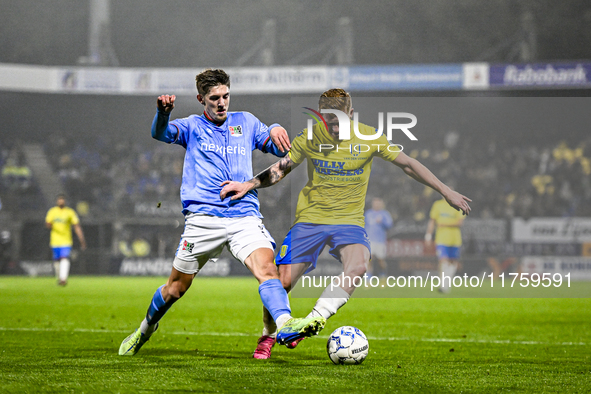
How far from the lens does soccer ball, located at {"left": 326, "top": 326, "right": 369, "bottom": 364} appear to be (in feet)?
16.7

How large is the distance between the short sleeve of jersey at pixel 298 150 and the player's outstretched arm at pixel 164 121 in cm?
103

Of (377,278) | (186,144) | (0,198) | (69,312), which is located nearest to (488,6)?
(377,278)

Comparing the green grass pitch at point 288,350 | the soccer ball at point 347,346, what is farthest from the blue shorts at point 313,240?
the soccer ball at point 347,346

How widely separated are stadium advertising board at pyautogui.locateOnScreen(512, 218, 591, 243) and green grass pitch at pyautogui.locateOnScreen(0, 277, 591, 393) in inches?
353

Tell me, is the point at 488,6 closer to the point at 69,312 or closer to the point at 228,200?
the point at 69,312

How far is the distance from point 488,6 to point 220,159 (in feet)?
86.1

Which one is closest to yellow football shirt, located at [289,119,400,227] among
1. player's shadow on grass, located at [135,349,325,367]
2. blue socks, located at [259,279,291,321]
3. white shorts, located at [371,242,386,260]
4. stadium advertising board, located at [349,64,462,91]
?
player's shadow on grass, located at [135,349,325,367]

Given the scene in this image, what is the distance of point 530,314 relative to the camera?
36.2ft

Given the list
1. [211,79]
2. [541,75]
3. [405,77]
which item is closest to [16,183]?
[405,77]

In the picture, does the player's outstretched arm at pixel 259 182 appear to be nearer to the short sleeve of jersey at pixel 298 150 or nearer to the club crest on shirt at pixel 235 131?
the short sleeve of jersey at pixel 298 150

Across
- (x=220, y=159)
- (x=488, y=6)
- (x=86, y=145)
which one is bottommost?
(x=220, y=159)

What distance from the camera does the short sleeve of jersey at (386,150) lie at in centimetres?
599

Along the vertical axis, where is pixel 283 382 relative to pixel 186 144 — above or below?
below

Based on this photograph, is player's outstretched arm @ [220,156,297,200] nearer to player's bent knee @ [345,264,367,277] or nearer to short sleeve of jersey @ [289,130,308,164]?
short sleeve of jersey @ [289,130,308,164]
